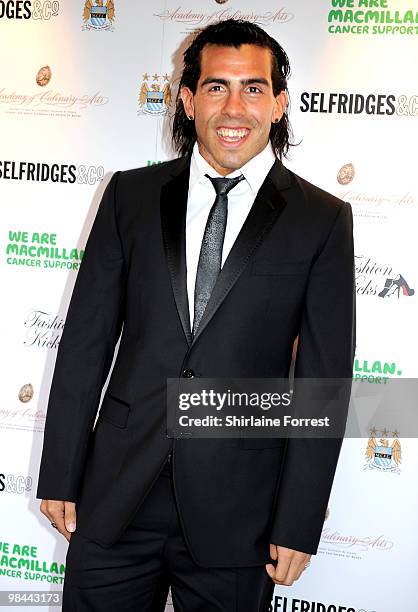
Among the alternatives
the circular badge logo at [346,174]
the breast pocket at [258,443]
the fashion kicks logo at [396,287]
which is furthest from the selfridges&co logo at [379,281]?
the breast pocket at [258,443]

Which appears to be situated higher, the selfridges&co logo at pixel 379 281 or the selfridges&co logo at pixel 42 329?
the selfridges&co logo at pixel 379 281

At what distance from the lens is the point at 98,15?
3.32 metres

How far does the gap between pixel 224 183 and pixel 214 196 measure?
1.7 inches

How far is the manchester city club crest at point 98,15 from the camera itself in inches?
130

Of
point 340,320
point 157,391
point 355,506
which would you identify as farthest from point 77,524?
point 355,506

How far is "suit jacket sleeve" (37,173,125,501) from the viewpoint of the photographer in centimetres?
196

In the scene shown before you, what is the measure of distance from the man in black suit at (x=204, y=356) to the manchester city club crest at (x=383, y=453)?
4.22 feet

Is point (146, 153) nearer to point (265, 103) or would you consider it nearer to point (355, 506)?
point (265, 103)

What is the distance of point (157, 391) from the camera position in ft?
6.24

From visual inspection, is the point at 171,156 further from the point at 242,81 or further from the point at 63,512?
the point at 63,512

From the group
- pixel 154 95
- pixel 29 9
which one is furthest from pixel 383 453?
pixel 29 9

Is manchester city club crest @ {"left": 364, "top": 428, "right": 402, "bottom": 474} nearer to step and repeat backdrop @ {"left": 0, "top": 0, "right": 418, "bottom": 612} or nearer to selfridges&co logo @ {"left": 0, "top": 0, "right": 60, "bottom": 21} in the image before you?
step and repeat backdrop @ {"left": 0, "top": 0, "right": 418, "bottom": 612}

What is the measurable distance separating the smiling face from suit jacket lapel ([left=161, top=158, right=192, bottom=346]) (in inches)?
4.0

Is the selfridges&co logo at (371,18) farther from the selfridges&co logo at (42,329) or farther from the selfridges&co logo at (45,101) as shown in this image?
the selfridges&co logo at (42,329)
